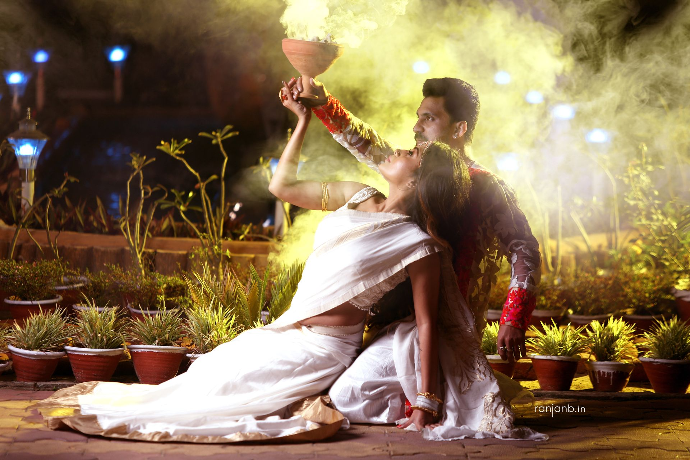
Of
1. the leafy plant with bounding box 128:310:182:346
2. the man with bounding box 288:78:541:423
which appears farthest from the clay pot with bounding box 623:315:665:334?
the leafy plant with bounding box 128:310:182:346

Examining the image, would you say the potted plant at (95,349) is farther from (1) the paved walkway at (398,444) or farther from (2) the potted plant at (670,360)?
(2) the potted plant at (670,360)

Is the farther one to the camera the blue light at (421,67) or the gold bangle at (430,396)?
the blue light at (421,67)

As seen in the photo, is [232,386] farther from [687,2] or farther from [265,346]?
[687,2]

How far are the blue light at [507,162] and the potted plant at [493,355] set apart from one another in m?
3.23

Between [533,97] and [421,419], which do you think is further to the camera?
[533,97]

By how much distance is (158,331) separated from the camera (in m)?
4.40

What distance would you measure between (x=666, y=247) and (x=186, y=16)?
642cm

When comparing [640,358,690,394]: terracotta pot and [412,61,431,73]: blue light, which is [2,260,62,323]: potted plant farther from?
[640,358,690,394]: terracotta pot

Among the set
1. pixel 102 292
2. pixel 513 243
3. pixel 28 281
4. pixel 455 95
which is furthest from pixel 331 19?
pixel 28 281

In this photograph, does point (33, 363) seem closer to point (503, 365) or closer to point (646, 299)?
point (503, 365)

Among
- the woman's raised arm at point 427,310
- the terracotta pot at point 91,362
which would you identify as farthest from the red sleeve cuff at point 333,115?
the terracotta pot at point 91,362

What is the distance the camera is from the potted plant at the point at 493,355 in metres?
4.73

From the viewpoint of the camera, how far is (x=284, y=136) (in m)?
10.8

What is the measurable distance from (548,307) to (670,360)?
2.07m
